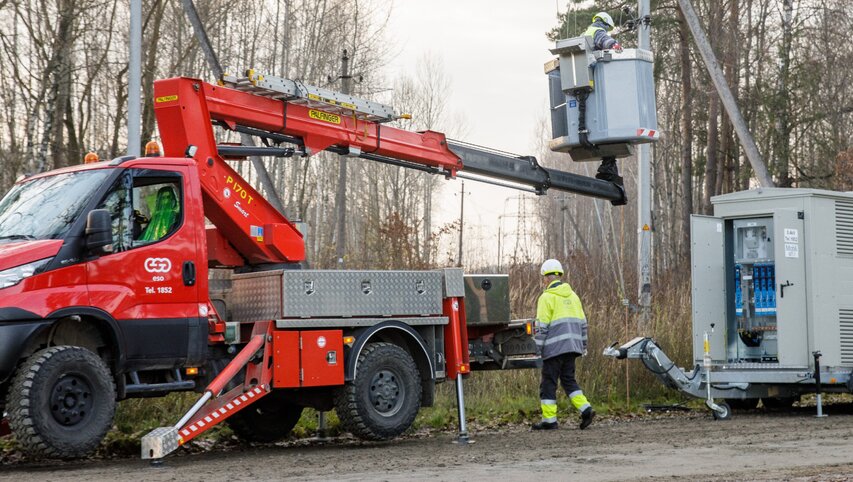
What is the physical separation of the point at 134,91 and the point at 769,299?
9152 mm

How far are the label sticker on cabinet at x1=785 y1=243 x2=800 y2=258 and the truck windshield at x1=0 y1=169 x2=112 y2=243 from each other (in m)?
8.89

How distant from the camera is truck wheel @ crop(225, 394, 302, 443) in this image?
40.5ft

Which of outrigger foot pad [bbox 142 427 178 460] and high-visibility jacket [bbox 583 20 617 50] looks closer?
outrigger foot pad [bbox 142 427 178 460]

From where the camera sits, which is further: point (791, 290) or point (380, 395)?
point (791, 290)

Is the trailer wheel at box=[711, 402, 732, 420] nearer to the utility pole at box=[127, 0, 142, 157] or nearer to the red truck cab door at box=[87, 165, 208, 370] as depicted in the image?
the red truck cab door at box=[87, 165, 208, 370]

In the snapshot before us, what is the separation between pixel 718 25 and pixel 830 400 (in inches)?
775

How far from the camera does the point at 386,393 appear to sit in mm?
11625

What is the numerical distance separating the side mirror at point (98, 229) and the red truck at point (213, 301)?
2 cm

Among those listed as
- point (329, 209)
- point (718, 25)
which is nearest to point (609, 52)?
point (718, 25)

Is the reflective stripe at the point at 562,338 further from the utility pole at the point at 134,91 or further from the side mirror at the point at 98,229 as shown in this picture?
the side mirror at the point at 98,229

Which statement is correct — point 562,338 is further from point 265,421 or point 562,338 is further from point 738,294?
point 265,421

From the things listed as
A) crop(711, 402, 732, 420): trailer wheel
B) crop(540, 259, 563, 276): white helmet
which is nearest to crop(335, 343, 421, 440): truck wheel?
crop(540, 259, 563, 276): white helmet

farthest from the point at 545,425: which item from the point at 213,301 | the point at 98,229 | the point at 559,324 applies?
the point at 98,229

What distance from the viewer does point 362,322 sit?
37.4ft
